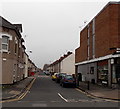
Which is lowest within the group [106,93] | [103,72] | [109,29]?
[106,93]

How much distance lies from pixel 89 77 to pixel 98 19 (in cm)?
978

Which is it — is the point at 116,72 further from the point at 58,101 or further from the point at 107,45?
the point at 58,101

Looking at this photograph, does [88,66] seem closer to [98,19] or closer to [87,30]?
[87,30]

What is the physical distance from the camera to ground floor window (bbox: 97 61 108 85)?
26.4m

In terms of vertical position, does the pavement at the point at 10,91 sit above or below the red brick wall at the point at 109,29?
below

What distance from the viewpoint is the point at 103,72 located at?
27.6 metres

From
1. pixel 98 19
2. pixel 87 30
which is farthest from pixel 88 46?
pixel 98 19

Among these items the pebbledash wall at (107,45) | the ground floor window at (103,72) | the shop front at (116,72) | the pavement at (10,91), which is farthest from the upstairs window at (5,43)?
the shop front at (116,72)

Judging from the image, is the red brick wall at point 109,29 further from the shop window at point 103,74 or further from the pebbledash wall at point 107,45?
the shop window at point 103,74

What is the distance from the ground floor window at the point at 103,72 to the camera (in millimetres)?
26375

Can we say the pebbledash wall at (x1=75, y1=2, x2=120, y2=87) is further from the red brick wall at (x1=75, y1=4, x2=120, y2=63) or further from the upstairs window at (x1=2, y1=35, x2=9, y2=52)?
the upstairs window at (x1=2, y1=35, x2=9, y2=52)

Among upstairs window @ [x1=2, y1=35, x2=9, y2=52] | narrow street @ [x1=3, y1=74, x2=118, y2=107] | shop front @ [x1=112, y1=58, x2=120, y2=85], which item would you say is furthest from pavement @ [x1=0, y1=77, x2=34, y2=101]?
shop front @ [x1=112, y1=58, x2=120, y2=85]

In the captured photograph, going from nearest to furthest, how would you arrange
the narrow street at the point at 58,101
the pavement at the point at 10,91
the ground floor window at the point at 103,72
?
the narrow street at the point at 58,101, the pavement at the point at 10,91, the ground floor window at the point at 103,72

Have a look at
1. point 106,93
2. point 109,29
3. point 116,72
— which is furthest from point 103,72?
point 106,93
